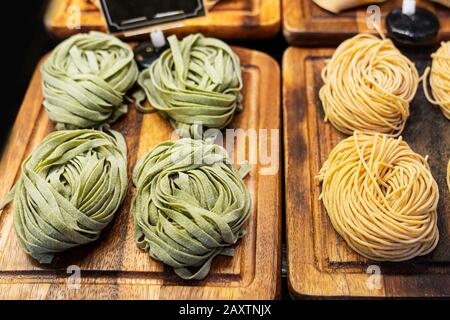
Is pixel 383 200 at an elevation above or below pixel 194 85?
below

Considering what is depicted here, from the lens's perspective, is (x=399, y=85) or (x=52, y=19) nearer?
(x=399, y=85)

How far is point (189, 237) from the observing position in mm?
1246

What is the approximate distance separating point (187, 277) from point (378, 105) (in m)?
0.71

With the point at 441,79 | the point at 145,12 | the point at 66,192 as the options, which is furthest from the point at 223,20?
the point at 66,192

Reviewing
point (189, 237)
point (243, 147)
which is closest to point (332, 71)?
point (243, 147)

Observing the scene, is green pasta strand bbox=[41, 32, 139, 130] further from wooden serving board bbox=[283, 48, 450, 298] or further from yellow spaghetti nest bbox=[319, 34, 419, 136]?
yellow spaghetti nest bbox=[319, 34, 419, 136]

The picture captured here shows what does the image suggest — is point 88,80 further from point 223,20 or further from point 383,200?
point 383,200

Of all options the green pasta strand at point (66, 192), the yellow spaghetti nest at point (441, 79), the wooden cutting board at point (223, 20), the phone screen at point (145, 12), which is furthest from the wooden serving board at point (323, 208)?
the green pasta strand at point (66, 192)

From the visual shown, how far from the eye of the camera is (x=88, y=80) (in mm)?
1524

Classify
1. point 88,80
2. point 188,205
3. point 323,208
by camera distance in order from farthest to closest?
point 88,80, point 323,208, point 188,205

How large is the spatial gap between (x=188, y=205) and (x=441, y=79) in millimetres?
850

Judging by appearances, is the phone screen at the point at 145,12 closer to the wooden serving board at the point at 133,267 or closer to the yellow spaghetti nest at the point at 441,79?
the wooden serving board at the point at 133,267

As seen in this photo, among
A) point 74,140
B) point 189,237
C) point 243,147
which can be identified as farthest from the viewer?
point 243,147
